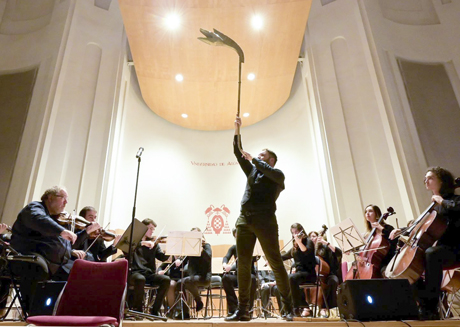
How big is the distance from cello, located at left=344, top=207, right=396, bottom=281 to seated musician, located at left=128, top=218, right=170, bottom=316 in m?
2.60

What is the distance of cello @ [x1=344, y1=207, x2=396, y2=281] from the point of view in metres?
3.84

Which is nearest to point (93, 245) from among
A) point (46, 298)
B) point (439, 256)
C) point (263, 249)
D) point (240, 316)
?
point (46, 298)

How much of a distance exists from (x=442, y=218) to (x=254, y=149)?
6.72 metres

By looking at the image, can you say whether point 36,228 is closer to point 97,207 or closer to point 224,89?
point 97,207

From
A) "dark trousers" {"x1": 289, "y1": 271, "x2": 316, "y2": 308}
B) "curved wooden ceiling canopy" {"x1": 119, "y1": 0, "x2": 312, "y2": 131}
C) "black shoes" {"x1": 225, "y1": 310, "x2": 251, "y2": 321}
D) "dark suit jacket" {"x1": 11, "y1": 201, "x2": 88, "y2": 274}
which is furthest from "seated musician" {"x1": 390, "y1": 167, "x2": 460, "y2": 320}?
"curved wooden ceiling canopy" {"x1": 119, "y1": 0, "x2": 312, "y2": 131}

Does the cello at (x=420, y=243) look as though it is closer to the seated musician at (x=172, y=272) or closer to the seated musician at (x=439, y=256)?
the seated musician at (x=439, y=256)

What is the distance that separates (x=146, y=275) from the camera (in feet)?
16.2

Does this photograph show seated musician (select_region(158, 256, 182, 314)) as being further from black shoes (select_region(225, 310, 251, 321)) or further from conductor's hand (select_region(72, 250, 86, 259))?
black shoes (select_region(225, 310, 251, 321))

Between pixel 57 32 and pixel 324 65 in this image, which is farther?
pixel 324 65

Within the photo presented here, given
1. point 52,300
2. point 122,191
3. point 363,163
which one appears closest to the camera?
point 52,300

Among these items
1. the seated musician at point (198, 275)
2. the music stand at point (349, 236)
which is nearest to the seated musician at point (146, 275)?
the seated musician at point (198, 275)

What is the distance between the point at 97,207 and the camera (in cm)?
648

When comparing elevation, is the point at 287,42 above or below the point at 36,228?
above

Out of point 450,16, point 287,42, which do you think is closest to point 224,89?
point 287,42
